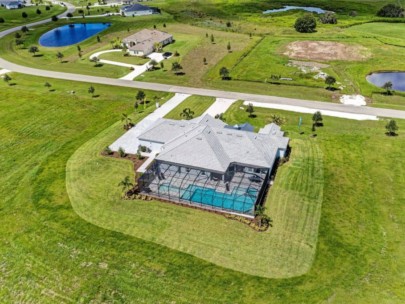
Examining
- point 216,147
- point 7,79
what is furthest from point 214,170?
point 7,79

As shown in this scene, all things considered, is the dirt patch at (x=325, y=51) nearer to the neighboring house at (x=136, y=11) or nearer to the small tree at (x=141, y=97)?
the small tree at (x=141, y=97)

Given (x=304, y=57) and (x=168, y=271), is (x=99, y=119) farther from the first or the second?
(x=304, y=57)

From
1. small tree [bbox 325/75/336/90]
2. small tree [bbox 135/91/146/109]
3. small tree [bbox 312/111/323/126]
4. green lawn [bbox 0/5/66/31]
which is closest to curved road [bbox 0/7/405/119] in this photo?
small tree [bbox 325/75/336/90]

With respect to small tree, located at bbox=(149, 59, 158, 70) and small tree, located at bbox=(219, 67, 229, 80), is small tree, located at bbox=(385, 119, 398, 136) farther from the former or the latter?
small tree, located at bbox=(149, 59, 158, 70)

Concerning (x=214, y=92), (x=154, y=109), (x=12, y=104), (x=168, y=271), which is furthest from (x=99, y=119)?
(x=168, y=271)

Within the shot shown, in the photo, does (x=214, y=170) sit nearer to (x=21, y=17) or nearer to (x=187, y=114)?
(x=187, y=114)

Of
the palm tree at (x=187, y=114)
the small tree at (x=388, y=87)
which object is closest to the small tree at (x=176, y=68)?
the palm tree at (x=187, y=114)
